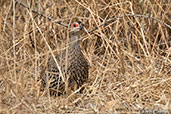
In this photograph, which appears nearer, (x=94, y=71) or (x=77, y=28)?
(x=77, y=28)

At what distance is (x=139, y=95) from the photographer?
317 cm

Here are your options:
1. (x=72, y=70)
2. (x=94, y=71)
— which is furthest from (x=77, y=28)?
(x=94, y=71)

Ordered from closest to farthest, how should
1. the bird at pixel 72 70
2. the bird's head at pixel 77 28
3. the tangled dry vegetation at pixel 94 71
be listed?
the tangled dry vegetation at pixel 94 71 < the bird at pixel 72 70 < the bird's head at pixel 77 28

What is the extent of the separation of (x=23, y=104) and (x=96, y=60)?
1520mm

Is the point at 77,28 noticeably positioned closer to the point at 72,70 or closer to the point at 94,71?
the point at 72,70

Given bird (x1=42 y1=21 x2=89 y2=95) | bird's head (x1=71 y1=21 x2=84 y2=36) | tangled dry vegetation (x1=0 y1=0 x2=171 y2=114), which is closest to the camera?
tangled dry vegetation (x1=0 y1=0 x2=171 y2=114)

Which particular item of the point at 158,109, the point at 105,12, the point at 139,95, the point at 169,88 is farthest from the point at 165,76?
the point at 105,12

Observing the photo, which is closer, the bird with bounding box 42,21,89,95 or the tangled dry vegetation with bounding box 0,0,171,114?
the tangled dry vegetation with bounding box 0,0,171,114

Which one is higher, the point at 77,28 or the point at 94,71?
the point at 77,28

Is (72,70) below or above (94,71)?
above

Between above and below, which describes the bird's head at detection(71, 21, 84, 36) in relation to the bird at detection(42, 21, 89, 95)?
above

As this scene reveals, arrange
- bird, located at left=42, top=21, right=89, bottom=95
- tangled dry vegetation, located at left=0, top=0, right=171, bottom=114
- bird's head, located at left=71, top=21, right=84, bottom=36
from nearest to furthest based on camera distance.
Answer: tangled dry vegetation, located at left=0, top=0, right=171, bottom=114 → bird, located at left=42, top=21, right=89, bottom=95 → bird's head, located at left=71, top=21, right=84, bottom=36

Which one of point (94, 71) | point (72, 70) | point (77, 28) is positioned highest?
point (77, 28)

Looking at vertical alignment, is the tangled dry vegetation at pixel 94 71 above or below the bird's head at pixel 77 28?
below
